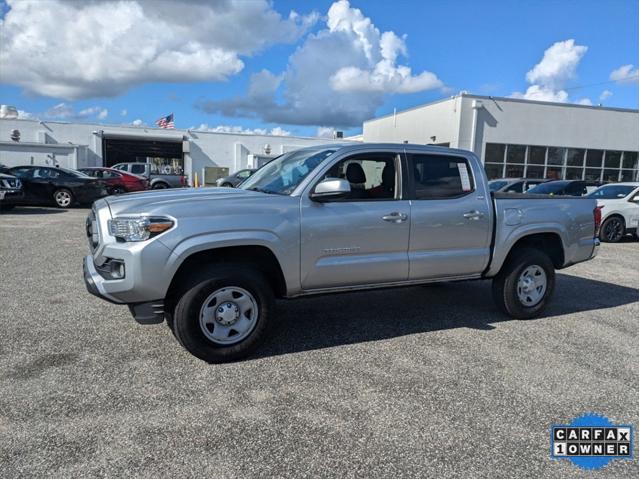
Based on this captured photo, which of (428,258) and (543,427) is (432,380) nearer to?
(543,427)

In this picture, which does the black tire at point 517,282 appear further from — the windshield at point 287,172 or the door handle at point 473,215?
the windshield at point 287,172

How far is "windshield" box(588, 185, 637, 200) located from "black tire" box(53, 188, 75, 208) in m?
16.2

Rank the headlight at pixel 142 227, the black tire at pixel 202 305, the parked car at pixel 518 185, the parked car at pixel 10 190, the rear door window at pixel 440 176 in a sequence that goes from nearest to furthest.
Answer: the headlight at pixel 142 227 → the black tire at pixel 202 305 → the rear door window at pixel 440 176 → the parked car at pixel 10 190 → the parked car at pixel 518 185

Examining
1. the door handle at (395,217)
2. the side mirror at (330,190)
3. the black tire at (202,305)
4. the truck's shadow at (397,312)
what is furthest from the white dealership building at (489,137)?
the black tire at (202,305)

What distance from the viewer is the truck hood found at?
374 cm

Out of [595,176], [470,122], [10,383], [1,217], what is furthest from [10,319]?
[595,176]

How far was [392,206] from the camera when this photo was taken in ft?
15.0

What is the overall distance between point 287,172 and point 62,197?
14.5 m

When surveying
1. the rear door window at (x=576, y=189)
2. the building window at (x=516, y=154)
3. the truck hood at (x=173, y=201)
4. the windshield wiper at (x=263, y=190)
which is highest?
the building window at (x=516, y=154)

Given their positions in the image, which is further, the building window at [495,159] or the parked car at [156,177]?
the building window at [495,159]

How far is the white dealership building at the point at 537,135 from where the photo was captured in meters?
24.8

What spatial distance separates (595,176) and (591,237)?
83.0 feet

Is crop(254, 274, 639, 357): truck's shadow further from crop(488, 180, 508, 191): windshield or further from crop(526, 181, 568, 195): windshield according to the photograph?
crop(488, 180, 508, 191): windshield

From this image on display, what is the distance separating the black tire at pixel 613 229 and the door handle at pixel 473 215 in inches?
358
